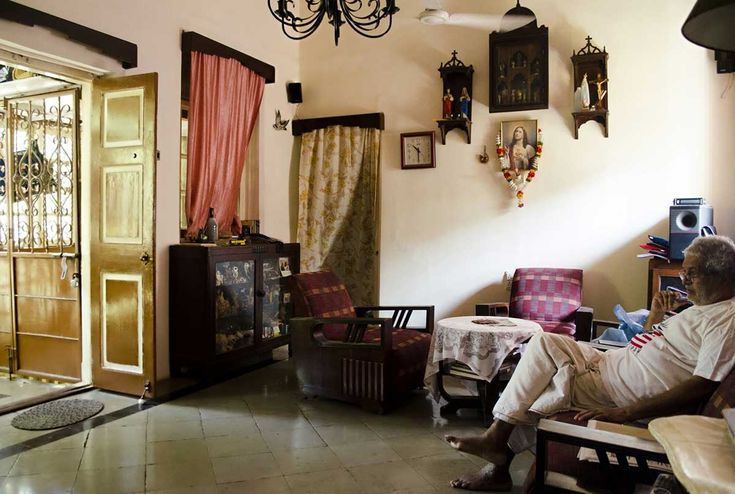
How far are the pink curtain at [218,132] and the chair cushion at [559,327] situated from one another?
2747mm

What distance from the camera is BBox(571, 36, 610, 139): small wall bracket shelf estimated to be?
14.6 ft

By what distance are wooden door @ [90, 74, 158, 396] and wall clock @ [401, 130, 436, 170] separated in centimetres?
241

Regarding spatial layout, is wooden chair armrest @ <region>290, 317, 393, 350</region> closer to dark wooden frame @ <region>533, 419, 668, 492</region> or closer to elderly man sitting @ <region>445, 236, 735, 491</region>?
elderly man sitting @ <region>445, 236, 735, 491</region>

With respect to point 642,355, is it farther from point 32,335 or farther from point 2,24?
point 32,335

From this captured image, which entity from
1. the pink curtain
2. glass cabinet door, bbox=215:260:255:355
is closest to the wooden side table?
glass cabinet door, bbox=215:260:255:355

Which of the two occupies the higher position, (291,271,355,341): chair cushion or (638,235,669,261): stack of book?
(638,235,669,261): stack of book

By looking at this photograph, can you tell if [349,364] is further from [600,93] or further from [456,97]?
[600,93]

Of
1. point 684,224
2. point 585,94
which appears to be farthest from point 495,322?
point 585,94

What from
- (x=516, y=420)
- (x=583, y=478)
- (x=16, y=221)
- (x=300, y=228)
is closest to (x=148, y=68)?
(x=16, y=221)

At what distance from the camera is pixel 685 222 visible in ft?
13.0

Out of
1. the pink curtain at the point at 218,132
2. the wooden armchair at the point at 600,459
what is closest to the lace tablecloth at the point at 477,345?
the wooden armchair at the point at 600,459

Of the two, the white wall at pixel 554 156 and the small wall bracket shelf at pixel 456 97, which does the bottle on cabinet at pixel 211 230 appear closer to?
the white wall at pixel 554 156

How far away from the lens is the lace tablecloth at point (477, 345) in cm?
314

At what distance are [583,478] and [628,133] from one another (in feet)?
11.6
